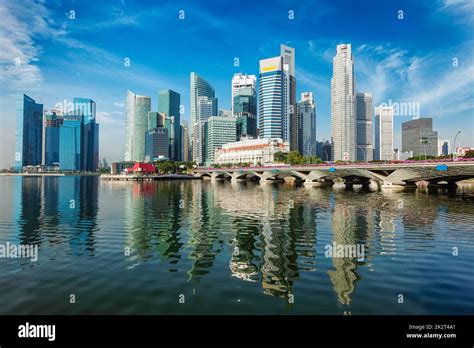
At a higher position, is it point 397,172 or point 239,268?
point 397,172

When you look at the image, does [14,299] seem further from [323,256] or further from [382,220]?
[382,220]

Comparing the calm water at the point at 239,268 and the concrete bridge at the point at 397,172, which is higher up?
the concrete bridge at the point at 397,172

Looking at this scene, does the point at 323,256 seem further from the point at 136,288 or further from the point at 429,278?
the point at 136,288

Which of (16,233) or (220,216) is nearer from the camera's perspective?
(16,233)

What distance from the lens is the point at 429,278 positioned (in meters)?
16.4

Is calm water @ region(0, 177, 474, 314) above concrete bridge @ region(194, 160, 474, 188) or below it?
below

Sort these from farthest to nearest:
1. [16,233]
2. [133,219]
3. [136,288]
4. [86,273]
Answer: [133,219] < [16,233] < [86,273] < [136,288]

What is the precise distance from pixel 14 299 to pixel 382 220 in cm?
3306

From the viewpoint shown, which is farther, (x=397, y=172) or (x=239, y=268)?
(x=397, y=172)

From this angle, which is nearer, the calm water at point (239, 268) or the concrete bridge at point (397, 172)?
the calm water at point (239, 268)

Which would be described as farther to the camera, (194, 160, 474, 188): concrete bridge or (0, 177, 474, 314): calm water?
(194, 160, 474, 188): concrete bridge
